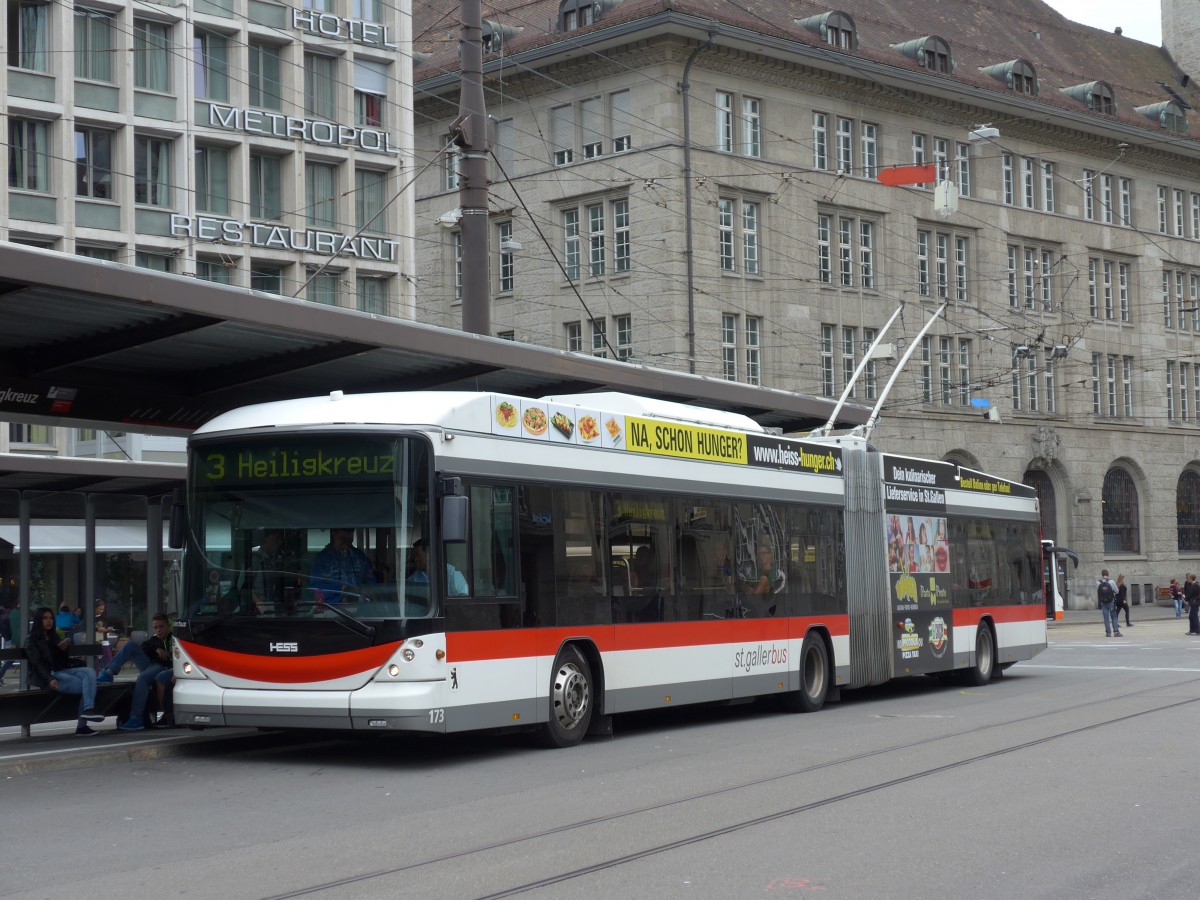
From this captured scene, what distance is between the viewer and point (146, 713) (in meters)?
16.4

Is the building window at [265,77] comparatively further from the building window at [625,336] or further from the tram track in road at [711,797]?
the tram track in road at [711,797]

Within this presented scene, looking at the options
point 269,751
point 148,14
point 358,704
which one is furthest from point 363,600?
point 148,14

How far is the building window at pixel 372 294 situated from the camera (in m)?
46.2

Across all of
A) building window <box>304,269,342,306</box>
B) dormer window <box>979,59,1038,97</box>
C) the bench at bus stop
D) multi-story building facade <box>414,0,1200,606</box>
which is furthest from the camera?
dormer window <box>979,59,1038,97</box>

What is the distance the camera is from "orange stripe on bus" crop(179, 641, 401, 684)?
1270 cm

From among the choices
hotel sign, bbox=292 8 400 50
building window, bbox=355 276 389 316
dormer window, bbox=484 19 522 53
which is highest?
dormer window, bbox=484 19 522 53

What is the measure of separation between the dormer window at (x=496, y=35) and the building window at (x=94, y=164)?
12.0 meters

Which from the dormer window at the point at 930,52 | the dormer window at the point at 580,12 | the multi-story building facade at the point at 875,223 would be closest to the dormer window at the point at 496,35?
the multi-story building facade at the point at 875,223

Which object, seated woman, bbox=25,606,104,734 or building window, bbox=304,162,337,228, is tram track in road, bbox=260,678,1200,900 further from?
building window, bbox=304,162,337,228

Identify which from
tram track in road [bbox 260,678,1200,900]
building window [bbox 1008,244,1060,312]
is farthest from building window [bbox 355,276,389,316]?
tram track in road [bbox 260,678,1200,900]

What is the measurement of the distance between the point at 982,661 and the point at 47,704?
12942 mm

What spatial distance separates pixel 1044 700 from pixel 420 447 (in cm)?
1009

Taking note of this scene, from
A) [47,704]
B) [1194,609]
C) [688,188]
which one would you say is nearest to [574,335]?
[688,188]

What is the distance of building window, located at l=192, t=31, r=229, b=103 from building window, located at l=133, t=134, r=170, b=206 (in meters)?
1.75
